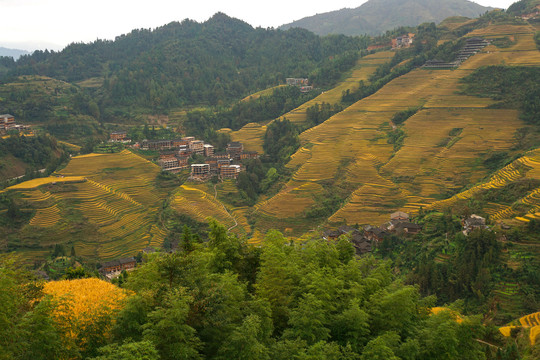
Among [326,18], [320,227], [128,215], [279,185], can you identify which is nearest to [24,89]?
[128,215]

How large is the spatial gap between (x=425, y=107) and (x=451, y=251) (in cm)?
1860

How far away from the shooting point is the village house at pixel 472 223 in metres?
17.2

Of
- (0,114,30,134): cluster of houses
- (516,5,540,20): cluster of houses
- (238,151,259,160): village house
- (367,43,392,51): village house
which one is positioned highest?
(516,5,540,20): cluster of houses

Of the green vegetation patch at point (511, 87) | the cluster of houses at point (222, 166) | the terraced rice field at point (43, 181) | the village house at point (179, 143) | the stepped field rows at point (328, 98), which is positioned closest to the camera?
the terraced rice field at point (43, 181)

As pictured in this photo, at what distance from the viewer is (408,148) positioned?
91.1 ft

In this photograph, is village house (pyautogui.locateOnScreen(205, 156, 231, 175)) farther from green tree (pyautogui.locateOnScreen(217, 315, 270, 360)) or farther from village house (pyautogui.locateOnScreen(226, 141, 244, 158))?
green tree (pyautogui.locateOnScreen(217, 315, 270, 360))

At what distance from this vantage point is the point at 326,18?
144 m

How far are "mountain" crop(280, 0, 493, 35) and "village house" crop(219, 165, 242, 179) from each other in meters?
99.4

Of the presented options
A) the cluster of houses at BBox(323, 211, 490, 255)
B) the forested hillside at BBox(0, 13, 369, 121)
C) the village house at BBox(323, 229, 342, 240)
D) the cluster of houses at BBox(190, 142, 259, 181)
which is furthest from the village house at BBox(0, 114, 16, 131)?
the cluster of houses at BBox(323, 211, 490, 255)

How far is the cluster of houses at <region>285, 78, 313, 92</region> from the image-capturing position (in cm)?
5100

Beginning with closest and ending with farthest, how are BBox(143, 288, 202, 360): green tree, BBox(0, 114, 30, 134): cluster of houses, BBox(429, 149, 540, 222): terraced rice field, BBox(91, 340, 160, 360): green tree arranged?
BBox(91, 340, 160, 360): green tree
BBox(143, 288, 202, 360): green tree
BBox(429, 149, 540, 222): terraced rice field
BBox(0, 114, 30, 134): cluster of houses

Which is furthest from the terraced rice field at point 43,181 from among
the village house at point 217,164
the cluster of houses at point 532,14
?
the cluster of houses at point 532,14

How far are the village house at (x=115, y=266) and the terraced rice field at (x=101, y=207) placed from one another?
1.35 m

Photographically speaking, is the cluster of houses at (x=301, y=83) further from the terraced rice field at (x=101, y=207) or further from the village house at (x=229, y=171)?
the terraced rice field at (x=101, y=207)
